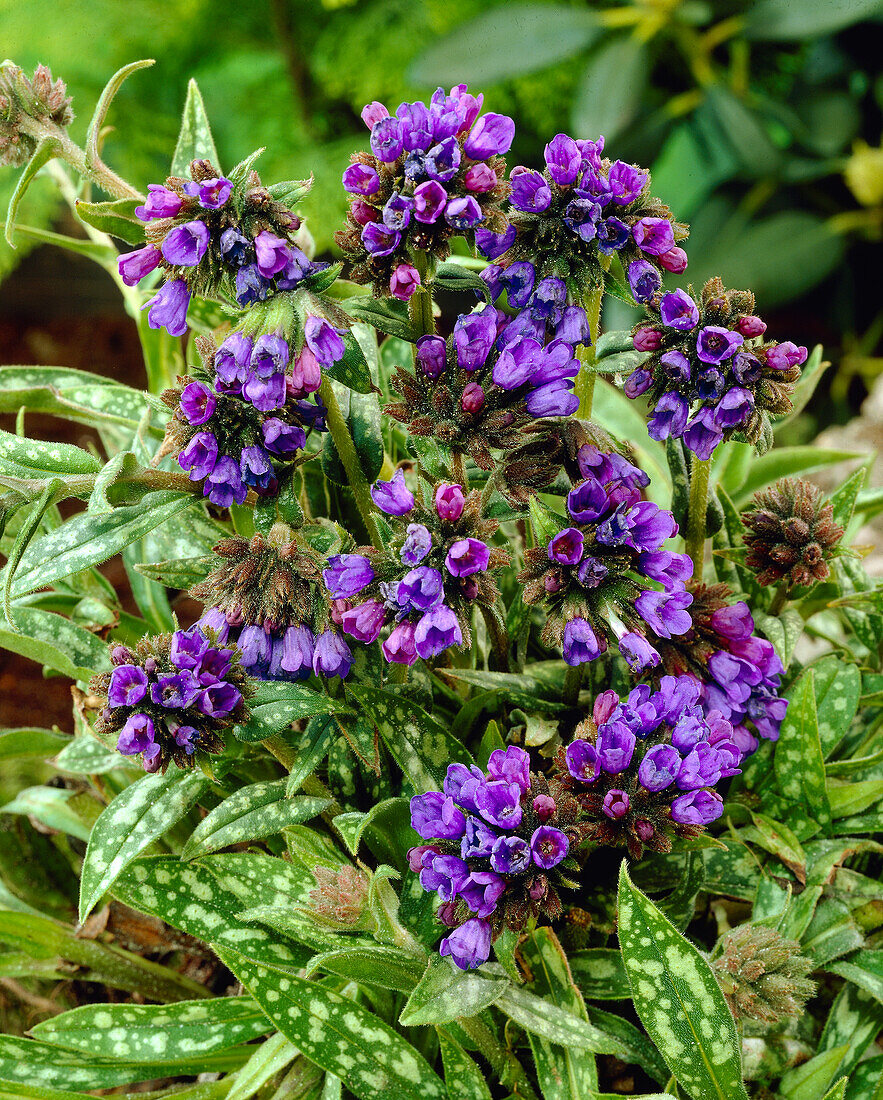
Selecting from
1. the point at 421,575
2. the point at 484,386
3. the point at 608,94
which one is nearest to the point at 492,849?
the point at 421,575

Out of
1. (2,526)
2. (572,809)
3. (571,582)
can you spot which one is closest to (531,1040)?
(572,809)

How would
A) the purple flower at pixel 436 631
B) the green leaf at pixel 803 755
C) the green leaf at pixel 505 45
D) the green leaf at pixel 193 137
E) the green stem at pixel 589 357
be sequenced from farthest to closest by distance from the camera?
the green leaf at pixel 505 45, the green leaf at pixel 193 137, the green leaf at pixel 803 755, the green stem at pixel 589 357, the purple flower at pixel 436 631

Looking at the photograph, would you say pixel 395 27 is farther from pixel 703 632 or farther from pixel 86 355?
pixel 703 632

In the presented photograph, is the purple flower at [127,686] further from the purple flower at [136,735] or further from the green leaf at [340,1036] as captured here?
the green leaf at [340,1036]

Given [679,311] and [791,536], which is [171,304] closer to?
[679,311]

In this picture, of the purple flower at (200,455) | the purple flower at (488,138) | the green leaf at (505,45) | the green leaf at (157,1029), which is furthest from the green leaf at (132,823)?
the green leaf at (505,45)

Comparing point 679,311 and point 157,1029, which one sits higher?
point 679,311
